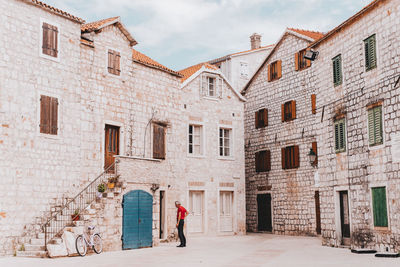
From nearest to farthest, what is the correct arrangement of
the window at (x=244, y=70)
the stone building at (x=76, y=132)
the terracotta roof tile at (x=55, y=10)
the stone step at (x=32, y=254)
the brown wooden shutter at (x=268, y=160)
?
the stone step at (x=32, y=254) → the stone building at (x=76, y=132) → the terracotta roof tile at (x=55, y=10) → the brown wooden shutter at (x=268, y=160) → the window at (x=244, y=70)

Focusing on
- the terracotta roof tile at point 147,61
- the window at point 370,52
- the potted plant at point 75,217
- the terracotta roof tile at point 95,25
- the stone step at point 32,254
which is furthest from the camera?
the terracotta roof tile at point 147,61

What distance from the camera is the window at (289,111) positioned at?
86.6 ft

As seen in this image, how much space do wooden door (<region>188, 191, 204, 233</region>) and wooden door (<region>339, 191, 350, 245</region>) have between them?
7875 mm

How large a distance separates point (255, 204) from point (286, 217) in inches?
104

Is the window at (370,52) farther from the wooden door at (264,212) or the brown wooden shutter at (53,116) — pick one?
the wooden door at (264,212)

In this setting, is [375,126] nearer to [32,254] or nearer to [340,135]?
[340,135]

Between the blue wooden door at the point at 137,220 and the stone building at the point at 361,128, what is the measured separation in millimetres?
6426

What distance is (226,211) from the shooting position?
1007 inches

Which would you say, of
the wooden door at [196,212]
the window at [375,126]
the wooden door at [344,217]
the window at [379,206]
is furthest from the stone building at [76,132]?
the window at [375,126]

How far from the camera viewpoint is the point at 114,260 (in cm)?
1424

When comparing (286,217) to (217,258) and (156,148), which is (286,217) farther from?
(217,258)

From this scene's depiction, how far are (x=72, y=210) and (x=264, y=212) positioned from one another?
43.4ft

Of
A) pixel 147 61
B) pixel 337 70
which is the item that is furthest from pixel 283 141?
pixel 337 70

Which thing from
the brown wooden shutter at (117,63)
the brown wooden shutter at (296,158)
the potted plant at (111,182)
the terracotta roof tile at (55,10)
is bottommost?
the potted plant at (111,182)
